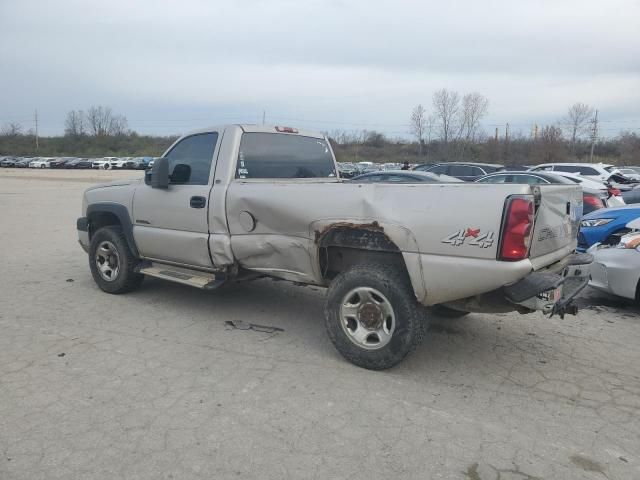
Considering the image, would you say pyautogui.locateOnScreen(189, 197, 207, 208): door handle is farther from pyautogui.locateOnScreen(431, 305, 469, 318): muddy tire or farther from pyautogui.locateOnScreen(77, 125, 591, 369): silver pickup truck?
pyautogui.locateOnScreen(431, 305, 469, 318): muddy tire

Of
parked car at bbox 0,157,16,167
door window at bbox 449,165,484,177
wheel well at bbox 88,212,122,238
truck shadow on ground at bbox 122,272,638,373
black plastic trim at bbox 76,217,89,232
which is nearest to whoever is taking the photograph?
truck shadow on ground at bbox 122,272,638,373

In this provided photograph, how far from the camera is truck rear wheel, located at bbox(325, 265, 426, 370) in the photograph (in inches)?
158

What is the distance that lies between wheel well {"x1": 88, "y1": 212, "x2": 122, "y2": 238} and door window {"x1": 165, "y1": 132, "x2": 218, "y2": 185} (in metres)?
1.26

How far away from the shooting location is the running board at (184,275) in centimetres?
525

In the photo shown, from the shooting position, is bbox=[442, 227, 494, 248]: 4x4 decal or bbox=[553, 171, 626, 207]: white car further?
bbox=[553, 171, 626, 207]: white car

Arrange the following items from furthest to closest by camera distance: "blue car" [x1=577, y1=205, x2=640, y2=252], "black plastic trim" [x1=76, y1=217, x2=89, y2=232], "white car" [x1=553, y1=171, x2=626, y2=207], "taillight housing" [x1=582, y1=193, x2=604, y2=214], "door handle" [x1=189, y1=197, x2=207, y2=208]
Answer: "white car" [x1=553, y1=171, x2=626, y2=207]
"taillight housing" [x1=582, y1=193, x2=604, y2=214]
"blue car" [x1=577, y1=205, x2=640, y2=252]
"black plastic trim" [x1=76, y1=217, x2=89, y2=232]
"door handle" [x1=189, y1=197, x2=207, y2=208]

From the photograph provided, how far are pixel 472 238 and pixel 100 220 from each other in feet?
16.2

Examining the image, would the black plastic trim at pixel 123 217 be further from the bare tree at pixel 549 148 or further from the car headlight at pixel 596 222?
the bare tree at pixel 549 148

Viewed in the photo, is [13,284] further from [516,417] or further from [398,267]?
[516,417]

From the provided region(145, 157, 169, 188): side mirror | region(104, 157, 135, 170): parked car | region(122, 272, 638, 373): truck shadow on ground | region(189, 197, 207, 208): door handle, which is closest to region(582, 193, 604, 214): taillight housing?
region(122, 272, 638, 373): truck shadow on ground

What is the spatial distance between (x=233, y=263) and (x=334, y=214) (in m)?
1.38

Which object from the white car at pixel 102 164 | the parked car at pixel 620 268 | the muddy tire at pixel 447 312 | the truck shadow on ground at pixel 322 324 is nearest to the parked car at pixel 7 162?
the white car at pixel 102 164

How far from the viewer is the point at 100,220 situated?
6715 millimetres

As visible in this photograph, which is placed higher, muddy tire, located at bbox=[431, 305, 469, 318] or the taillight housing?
the taillight housing
